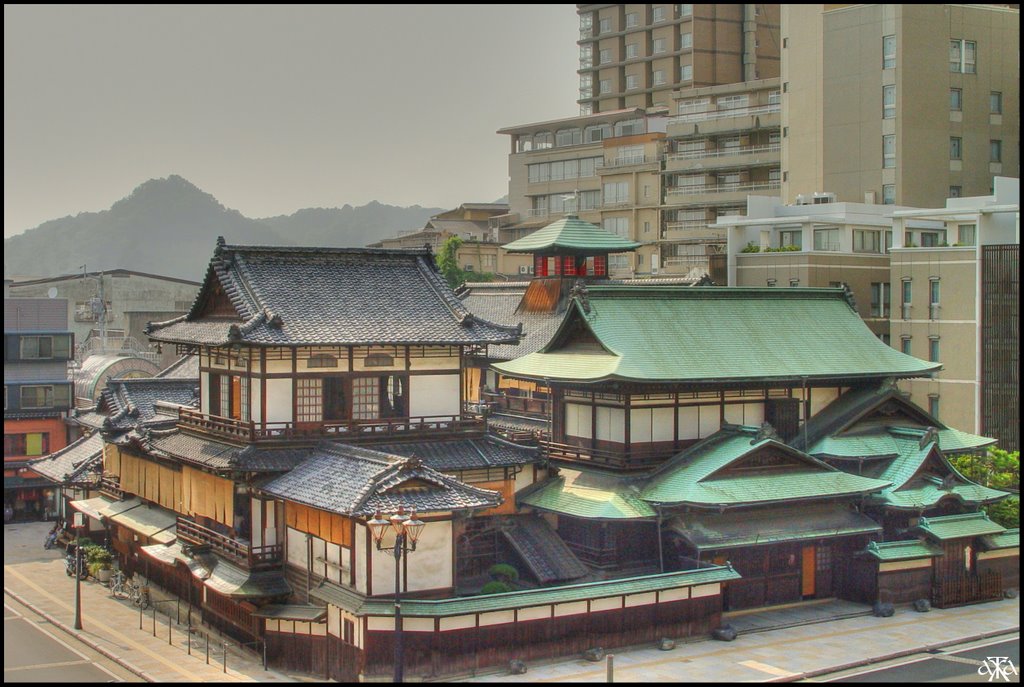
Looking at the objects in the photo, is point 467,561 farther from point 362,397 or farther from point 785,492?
point 785,492

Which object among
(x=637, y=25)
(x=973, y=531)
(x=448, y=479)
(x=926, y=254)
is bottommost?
(x=973, y=531)

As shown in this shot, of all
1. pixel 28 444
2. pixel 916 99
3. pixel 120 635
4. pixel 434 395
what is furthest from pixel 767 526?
pixel 916 99

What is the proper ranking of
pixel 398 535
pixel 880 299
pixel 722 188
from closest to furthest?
pixel 398 535, pixel 880 299, pixel 722 188

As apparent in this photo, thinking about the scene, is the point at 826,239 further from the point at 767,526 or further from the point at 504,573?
the point at 504,573

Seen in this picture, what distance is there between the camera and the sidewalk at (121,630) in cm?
3766

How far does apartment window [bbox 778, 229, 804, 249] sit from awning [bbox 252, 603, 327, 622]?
4779 centimetres

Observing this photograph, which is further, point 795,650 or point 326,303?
point 326,303

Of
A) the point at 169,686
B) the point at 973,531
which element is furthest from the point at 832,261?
the point at 169,686

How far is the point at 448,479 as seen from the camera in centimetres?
3728

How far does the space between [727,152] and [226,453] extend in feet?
231

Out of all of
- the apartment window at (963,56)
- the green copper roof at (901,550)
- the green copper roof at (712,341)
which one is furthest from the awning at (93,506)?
the apartment window at (963,56)

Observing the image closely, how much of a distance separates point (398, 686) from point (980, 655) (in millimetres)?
19582

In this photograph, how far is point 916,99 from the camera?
80500 millimetres

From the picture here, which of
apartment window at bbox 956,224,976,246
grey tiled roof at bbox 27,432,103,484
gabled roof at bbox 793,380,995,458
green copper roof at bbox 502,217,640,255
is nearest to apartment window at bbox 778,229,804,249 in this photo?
apartment window at bbox 956,224,976,246
